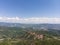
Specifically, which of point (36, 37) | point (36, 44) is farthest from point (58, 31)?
point (36, 44)

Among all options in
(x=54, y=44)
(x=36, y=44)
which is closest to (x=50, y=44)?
(x=54, y=44)

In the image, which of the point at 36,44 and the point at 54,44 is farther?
the point at 54,44

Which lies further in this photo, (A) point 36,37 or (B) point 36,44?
(A) point 36,37

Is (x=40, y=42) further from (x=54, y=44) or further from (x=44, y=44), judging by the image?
(x=54, y=44)

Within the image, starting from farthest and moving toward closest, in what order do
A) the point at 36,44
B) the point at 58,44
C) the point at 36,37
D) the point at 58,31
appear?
the point at 58,31, the point at 36,37, the point at 58,44, the point at 36,44

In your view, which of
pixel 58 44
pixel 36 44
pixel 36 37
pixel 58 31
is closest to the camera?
pixel 36 44

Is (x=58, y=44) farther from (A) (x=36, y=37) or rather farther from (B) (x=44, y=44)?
(A) (x=36, y=37)

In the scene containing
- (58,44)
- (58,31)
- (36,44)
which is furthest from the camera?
(58,31)

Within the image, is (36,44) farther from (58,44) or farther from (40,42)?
(58,44)
